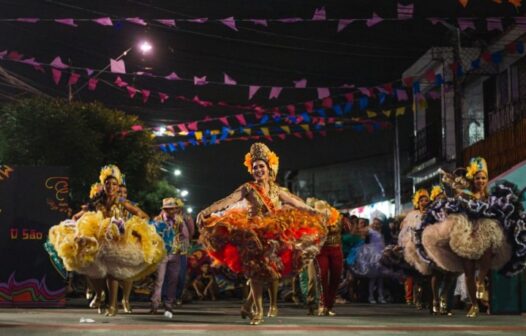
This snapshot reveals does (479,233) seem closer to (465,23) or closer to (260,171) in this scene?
(260,171)

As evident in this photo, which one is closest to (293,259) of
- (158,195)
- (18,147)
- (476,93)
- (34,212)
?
(34,212)

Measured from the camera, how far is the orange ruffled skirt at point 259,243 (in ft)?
33.7

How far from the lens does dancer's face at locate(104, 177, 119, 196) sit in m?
12.5

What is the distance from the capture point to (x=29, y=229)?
1652 centimetres

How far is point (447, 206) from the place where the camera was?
12680 mm

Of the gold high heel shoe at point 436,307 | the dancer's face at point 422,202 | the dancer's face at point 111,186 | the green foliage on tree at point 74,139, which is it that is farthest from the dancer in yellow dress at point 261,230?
the green foliage on tree at point 74,139

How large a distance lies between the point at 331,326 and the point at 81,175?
59.6 feet

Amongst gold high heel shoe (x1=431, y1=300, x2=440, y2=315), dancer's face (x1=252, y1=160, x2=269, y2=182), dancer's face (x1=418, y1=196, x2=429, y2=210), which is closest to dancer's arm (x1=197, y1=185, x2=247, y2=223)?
dancer's face (x1=252, y1=160, x2=269, y2=182)

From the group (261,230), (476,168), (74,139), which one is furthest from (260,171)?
(74,139)

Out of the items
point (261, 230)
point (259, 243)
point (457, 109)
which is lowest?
point (259, 243)

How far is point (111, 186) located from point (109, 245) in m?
1.06

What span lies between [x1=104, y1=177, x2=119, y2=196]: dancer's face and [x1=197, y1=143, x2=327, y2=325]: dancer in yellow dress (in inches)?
80.9

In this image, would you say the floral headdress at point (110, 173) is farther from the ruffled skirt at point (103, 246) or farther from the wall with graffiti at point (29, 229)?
the wall with graffiti at point (29, 229)

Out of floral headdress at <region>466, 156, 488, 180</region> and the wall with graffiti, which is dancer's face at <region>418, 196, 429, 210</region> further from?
the wall with graffiti
